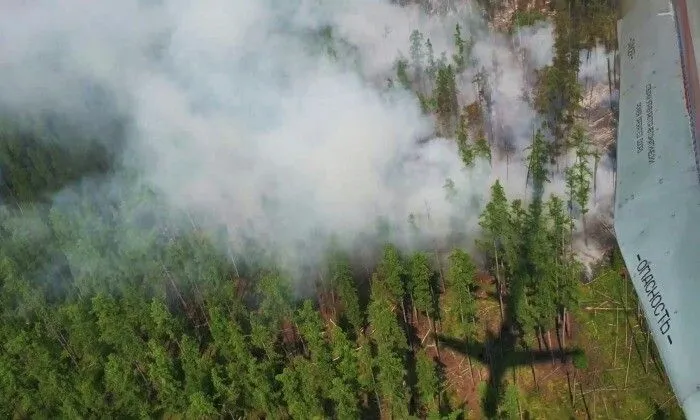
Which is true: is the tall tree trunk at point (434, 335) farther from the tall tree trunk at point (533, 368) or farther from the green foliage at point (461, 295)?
the tall tree trunk at point (533, 368)

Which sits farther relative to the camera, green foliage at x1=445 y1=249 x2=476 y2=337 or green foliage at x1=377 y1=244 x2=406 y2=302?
green foliage at x1=377 y1=244 x2=406 y2=302

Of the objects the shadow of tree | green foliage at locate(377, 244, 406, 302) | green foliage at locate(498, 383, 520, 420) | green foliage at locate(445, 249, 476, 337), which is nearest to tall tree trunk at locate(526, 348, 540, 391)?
the shadow of tree

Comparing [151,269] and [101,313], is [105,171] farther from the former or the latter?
[101,313]

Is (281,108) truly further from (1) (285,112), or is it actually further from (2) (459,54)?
(2) (459,54)

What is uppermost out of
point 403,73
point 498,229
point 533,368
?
point 403,73

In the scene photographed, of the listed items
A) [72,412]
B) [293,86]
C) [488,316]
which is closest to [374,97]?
[293,86]

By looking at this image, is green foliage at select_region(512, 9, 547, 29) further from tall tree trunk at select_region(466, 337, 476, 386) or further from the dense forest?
tall tree trunk at select_region(466, 337, 476, 386)

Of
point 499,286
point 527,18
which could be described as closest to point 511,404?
point 499,286
